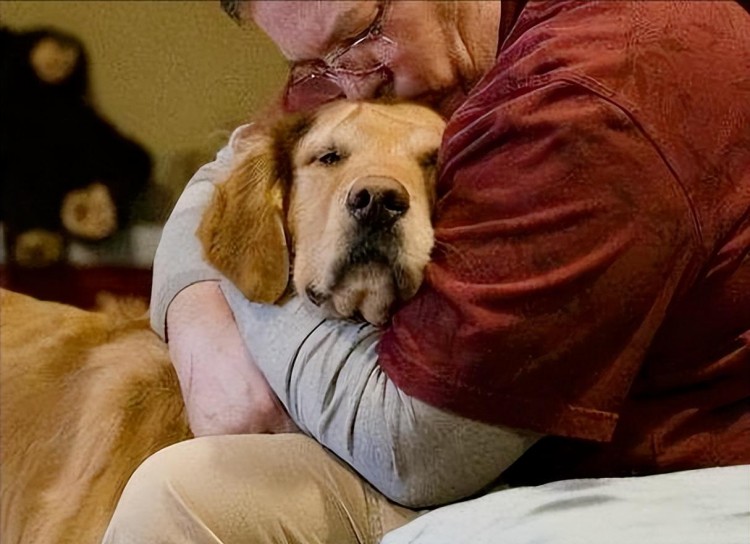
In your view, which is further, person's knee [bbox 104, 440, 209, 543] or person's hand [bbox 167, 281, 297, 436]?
person's hand [bbox 167, 281, 297, 436]

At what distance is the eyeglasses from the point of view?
93cm

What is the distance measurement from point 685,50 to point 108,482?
26.4 inches

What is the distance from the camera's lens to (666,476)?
2.64 feet

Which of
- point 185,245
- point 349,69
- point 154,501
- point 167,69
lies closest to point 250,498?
point 154,501

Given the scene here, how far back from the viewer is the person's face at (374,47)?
36.4 inches

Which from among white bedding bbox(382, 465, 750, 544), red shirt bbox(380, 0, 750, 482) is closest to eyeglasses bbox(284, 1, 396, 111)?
red shirt bbox(380, 0, 750, 482)

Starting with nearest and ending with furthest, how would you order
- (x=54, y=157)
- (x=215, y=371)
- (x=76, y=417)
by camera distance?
(x=215, y=371), (x=76, y=417), (x=54, y=157)

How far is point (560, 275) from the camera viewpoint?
75 cm

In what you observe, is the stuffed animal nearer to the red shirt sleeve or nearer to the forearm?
the forearm

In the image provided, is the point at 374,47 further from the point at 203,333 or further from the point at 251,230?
the point at 203,333

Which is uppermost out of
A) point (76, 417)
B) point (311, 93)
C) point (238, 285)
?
point (311, 93)

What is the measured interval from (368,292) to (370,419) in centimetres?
11

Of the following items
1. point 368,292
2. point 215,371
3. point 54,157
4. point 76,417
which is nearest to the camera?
point 368,292

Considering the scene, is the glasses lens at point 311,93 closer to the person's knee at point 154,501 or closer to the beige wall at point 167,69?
the beige wall at point 167,69
